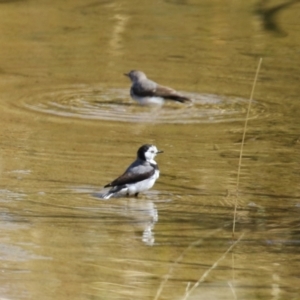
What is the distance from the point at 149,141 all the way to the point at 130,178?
1.89 meters

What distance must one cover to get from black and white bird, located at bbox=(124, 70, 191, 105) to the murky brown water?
0.48 ft

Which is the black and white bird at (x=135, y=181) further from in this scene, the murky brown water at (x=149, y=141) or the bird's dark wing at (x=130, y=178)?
the murky brown water at (x=149, y=141)

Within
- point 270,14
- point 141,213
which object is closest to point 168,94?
point 141,213

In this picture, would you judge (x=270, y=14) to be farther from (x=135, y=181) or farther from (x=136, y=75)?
(x=135, y=181)

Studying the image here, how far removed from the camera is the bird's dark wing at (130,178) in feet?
29.3

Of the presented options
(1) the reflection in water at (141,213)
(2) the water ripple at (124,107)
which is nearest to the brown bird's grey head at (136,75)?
(2) the water ripple at (124,107)

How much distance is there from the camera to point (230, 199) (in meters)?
8.88

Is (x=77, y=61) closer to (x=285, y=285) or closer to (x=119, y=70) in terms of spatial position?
(x=119, y=70)

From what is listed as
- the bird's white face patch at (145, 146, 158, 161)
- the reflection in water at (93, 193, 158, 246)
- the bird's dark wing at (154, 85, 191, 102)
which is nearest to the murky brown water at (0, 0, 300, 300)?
the reflection in water at (93, 193, 158, 246)

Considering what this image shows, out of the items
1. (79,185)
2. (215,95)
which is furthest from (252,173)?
(215,95)

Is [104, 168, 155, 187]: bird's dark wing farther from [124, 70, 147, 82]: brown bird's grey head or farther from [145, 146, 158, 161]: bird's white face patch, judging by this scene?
[124, 70, 147, 82]: brown bird's grey head

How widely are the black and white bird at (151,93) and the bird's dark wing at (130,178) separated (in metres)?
3.73

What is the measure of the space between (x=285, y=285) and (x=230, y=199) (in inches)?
83.4

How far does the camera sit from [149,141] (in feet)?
35.9
